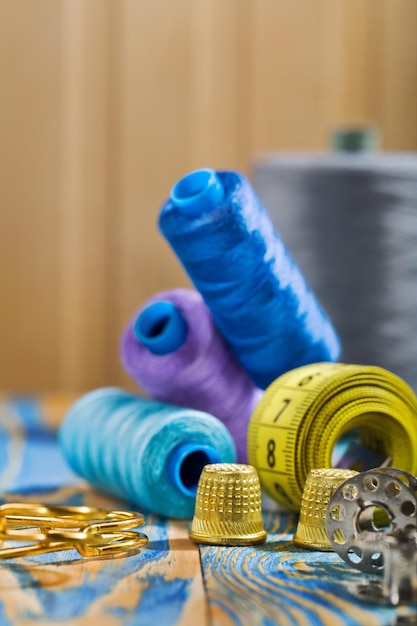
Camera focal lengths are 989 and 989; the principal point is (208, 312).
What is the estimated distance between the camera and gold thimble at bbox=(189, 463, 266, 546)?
1.01 metres

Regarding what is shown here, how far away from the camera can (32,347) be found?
2.69 metres

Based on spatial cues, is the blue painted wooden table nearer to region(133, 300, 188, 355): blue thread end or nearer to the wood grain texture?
the wood grain texture

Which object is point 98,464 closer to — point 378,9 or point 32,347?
point 32,347

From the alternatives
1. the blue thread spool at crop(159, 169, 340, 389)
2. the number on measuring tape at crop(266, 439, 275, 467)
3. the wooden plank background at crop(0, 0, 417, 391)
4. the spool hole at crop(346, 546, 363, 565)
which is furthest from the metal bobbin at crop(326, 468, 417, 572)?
the wooden plank background at crop(0, 0, 417, 391)

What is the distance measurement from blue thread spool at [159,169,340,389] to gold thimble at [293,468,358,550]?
281mm

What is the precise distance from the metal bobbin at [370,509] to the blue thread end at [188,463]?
0.90 ft

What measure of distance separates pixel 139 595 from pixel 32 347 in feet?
6.35

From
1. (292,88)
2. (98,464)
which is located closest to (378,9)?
(292,88)

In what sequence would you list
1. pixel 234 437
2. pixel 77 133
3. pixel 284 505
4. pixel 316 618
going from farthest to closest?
1. pixel 77 133
2. pixel 234 437
3. pixel 284 505
4. pixel 316 618

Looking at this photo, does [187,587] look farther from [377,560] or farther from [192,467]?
[192,467]

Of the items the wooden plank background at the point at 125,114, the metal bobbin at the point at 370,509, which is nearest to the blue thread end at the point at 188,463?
the metal bobbin at the point at 370,509

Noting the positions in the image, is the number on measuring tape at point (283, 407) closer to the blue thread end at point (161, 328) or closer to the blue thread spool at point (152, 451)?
the blue thread spool at point (152, 451)

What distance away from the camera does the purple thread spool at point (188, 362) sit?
4.20ft

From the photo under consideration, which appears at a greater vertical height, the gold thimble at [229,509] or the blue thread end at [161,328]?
the blue thread end at [161,328]
